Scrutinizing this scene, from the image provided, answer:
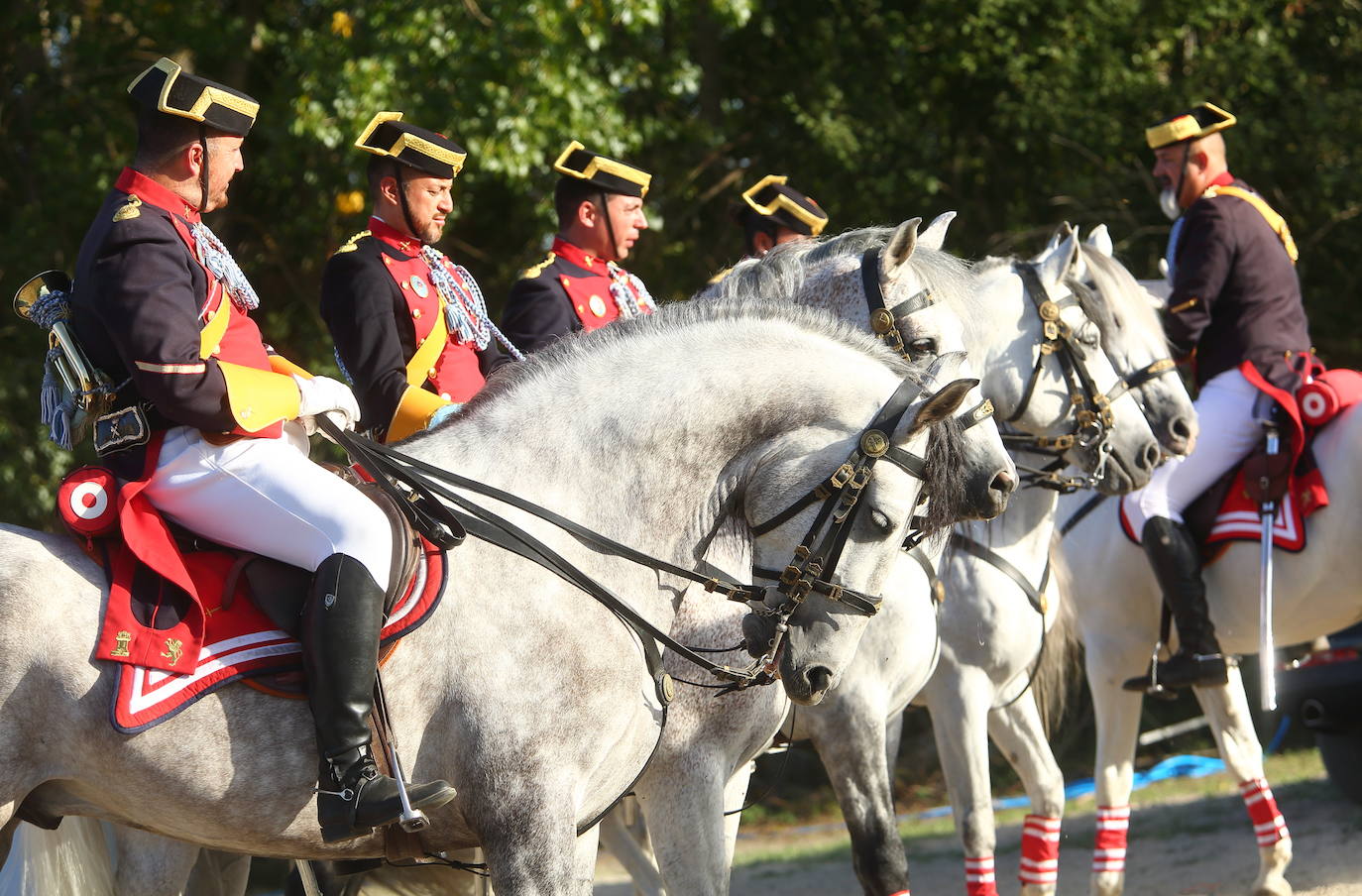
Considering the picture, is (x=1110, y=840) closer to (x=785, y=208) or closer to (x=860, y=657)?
(x=860, y=657)

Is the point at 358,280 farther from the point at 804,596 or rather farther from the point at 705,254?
the point at 705,254

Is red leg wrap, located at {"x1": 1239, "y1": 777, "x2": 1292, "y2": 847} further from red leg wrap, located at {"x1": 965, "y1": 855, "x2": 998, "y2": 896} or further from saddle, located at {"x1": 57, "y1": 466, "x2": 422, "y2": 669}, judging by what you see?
saddle, located at {"x1": 57, "y1": 466, "x2": 422, "y2": 669}

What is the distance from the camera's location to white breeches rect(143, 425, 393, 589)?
3273 mm

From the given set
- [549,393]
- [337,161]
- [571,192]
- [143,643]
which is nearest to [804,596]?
[549,393]

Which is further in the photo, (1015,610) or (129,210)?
(1015,610)

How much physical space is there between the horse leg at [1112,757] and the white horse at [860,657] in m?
1.65

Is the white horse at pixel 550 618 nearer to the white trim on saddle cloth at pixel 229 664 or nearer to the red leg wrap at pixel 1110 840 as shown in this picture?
the white trim on saddle cloth at pixel 229 664

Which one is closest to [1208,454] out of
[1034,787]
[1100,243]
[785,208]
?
[1100,243]

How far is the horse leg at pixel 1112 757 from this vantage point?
6.43 m

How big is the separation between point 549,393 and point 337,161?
8023mm

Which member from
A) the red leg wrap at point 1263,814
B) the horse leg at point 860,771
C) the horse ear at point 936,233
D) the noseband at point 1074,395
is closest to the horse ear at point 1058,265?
the noseband at point 1074,395

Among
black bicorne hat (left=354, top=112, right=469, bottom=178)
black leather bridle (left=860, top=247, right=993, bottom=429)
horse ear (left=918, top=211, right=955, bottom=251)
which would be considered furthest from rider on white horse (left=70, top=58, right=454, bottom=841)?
horse ear (left=918, top=211, right=955, bottom=251)

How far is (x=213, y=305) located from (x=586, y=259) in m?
2.46

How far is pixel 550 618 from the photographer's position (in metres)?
3.43
